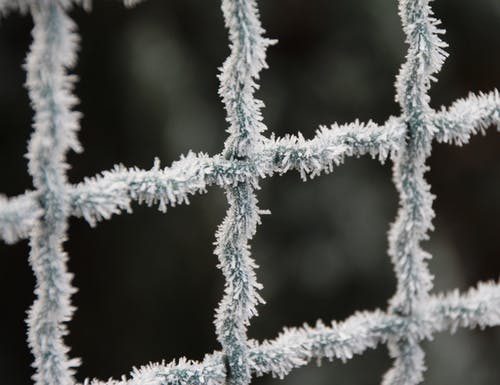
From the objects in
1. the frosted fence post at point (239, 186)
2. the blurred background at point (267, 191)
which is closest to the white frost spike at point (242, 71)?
the frosted fence post at point (239, 186)

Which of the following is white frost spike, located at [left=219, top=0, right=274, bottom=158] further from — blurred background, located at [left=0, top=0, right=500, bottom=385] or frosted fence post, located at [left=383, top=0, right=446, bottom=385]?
blurred background, located at [left=0, top=0, right=500, bottom=385]

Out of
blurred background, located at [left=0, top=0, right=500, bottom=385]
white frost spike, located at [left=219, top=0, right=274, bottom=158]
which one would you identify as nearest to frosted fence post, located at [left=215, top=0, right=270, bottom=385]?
white frost spike, located at [left=219, top=0, right=274, bottom=158]

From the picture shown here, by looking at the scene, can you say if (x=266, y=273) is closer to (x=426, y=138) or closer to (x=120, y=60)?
(x=120, y=60)

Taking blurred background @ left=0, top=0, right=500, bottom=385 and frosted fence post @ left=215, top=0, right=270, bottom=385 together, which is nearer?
frosted fence post @ left=215, top=0, right=270, bottom=385

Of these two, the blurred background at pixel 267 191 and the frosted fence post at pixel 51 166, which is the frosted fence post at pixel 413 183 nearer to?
the frosted fence post at pixel 51 166

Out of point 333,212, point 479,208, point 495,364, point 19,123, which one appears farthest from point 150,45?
point 495,364

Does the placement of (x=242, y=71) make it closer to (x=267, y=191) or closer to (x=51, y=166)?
(x=51, y=166)

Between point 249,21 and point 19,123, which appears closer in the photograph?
point 249,21
